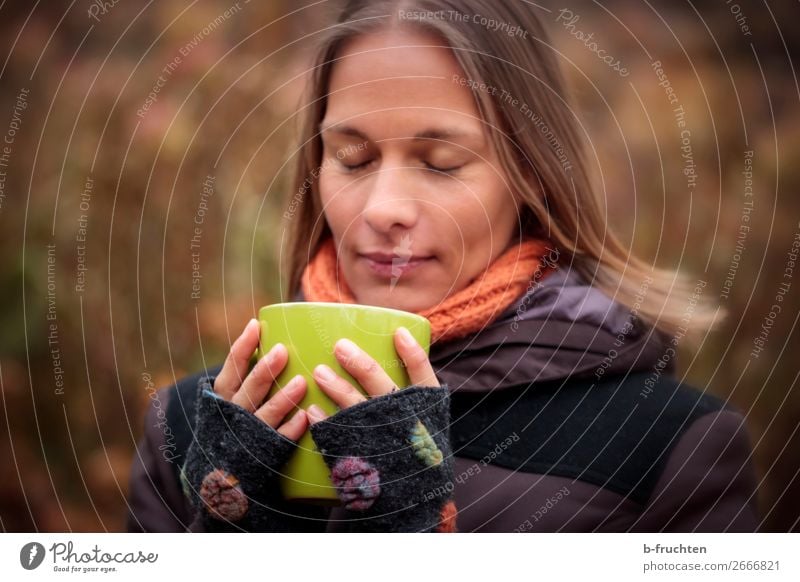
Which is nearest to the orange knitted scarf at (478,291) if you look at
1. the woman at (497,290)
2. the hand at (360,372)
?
the woman at (497,290)

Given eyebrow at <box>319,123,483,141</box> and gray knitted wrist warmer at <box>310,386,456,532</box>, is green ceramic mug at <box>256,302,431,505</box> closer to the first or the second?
gray knitted wrist warmer at <box>310,386,456,532</box>

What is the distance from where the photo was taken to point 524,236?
2.29ft

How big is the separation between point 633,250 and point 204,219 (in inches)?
16.5

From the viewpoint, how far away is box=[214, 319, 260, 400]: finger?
558 millimetres

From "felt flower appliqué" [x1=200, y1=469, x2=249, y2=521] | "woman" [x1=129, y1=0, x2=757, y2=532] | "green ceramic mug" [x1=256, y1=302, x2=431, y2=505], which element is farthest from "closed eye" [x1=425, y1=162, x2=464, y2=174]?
"felt flower appliqué" [x1=200, y1=469, x2=249, y2=521]

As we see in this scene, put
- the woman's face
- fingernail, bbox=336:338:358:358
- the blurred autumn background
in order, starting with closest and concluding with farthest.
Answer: fingernail, bbox=336:338:358:358, the woman's face, the blurred autumn background

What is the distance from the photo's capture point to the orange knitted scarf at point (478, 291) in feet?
2.14

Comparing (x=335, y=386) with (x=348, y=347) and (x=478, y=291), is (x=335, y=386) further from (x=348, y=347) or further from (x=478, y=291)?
(x=478, y=291)

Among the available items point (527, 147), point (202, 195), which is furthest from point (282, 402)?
point (202, 195)

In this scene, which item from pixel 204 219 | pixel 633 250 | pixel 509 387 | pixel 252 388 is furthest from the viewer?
pixel 204 219

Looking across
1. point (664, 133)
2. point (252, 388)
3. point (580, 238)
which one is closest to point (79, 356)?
point (252, 388)

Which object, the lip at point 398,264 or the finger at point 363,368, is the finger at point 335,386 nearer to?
the finger at point 363,368
